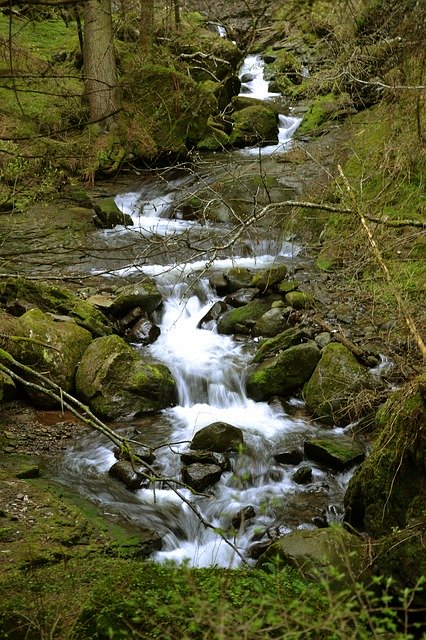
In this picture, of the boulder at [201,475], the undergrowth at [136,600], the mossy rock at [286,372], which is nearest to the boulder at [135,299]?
the mossy rock at [286,372]

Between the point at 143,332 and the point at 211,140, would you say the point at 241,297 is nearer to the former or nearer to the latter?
the point at 143,332

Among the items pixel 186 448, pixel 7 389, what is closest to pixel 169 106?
pixel 7 389

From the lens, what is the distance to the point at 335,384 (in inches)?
291

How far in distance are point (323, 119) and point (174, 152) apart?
401 cm

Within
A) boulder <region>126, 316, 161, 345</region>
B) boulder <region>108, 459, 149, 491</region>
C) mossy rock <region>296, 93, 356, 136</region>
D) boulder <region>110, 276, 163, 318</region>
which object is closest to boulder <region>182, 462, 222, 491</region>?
boulder <region>108, 459, 149, 491</region>

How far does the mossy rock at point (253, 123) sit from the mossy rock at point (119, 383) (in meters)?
8.50

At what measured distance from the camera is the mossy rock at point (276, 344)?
8250 millimetres

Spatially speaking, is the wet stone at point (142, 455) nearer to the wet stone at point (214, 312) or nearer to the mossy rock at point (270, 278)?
the wet stone at point (214, 312)

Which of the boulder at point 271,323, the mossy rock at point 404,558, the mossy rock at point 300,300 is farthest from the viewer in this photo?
the mossy rock at point 300,300

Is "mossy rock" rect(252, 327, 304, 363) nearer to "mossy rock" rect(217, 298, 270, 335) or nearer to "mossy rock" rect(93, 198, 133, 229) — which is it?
"mossy rock" rect(217, 298, 270, 335)

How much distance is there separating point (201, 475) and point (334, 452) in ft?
4.47

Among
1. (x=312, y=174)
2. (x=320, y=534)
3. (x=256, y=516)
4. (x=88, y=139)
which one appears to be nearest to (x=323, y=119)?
(x=312, y=174)

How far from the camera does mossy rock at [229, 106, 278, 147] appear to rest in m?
15.3

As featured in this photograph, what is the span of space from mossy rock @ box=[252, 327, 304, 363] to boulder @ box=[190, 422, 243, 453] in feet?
5.37
